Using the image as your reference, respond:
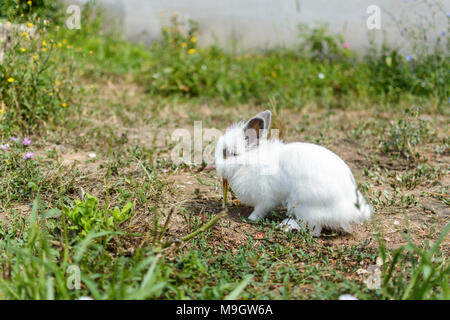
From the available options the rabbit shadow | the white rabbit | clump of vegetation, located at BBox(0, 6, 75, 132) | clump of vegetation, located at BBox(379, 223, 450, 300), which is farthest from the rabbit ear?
clump of vegetation, located at BBox(0, 6, 75, 132)

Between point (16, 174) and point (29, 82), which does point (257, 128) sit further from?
point (29, 82)

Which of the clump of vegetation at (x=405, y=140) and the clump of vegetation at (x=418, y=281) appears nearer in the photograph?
the clump of vegetation at (x=418, y=281)

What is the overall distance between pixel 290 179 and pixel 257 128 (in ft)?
1.36

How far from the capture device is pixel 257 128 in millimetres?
3129

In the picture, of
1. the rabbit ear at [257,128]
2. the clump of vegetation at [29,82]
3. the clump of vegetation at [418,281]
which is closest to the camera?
the clump of vegetation at [418,281]

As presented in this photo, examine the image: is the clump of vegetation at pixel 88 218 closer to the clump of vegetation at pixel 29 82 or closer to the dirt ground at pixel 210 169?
the dirt ground at pixel 210 169

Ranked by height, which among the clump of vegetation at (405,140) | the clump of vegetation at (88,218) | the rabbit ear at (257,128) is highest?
the rabbit ear at (257,128)

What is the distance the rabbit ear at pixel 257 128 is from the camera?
10.2 feet

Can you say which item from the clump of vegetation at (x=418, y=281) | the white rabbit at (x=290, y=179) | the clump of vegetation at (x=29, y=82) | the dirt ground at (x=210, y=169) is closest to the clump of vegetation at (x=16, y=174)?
the dirt ground at (x=210, y=169)

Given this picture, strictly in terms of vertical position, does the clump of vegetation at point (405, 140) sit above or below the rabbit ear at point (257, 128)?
below

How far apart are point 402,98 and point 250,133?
3.95m

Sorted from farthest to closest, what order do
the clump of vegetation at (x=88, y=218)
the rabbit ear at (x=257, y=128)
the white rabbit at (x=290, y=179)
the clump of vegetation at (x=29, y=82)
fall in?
the clump of vegetation at (x=29, y=82)
the rabbit ear at (x=257, y=128)
the white rabbit at (x=290, y=179)
the clump of vegetation at (x=88, y=218)

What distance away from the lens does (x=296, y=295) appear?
2293 millimetres
